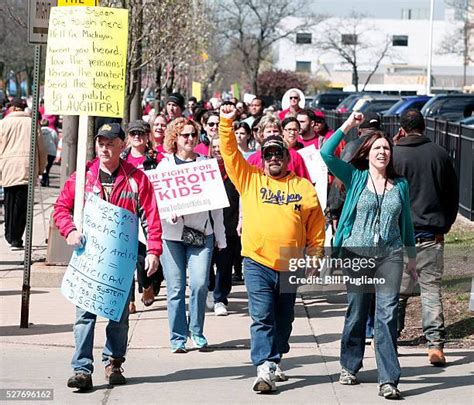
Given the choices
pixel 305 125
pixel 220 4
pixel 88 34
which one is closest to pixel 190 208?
pixel 88 34

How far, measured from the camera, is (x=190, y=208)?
9.49 meters

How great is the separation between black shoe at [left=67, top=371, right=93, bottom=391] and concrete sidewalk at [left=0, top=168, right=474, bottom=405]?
0.05 meters

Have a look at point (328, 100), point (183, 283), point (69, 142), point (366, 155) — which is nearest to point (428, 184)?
point (366, 155)

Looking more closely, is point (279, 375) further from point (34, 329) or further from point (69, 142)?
point (69, 142)

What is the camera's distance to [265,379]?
772 centimetres

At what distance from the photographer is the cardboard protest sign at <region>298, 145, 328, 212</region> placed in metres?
11.8

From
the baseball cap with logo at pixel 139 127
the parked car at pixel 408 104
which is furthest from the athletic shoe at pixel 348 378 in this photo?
the parked car at pixel 408 104

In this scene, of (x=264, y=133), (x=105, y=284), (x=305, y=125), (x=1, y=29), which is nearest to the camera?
(x=105, y=284)

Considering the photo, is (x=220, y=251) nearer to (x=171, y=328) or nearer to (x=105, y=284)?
(x=171, y=328)

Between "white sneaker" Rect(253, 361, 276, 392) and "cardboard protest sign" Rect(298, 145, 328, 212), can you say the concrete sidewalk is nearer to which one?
"white sneaker" Rect(253, 361, 276, 392)

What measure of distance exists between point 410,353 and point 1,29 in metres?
54.3

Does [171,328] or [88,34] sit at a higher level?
[88,34]

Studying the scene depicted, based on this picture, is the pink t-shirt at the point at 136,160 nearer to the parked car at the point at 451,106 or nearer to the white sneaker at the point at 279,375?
the white sneaker at the point at 279,375

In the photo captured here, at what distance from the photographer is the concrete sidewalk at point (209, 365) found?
25.3ft
